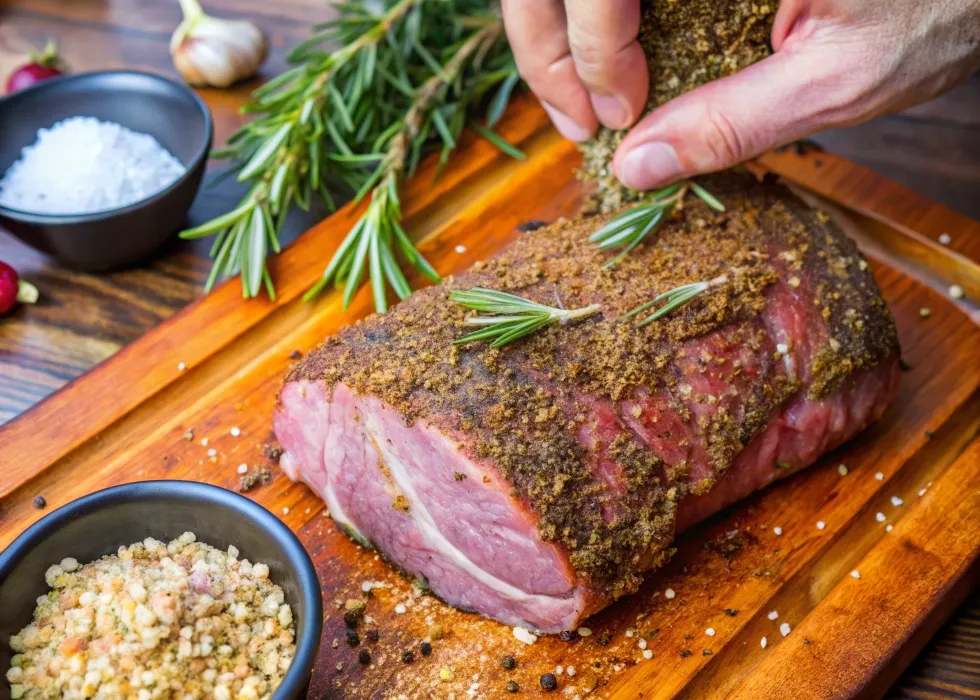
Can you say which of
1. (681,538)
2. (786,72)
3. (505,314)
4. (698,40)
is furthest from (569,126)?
(681,538)

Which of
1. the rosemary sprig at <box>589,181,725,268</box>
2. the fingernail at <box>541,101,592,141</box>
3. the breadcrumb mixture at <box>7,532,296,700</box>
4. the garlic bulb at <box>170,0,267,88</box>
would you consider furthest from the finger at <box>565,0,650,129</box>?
the garlic bulb at <box>170,0,267,88</box>

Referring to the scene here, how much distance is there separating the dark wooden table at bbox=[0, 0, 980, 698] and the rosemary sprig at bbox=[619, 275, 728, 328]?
1.17 meters

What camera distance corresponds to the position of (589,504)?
2.46 metres

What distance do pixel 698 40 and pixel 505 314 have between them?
3.24 ft

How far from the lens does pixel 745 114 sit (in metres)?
2.79

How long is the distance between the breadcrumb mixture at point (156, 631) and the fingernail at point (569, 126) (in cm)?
171

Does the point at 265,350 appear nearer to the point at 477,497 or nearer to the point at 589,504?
the point at 477,497

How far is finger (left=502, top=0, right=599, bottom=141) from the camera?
9.59 ft

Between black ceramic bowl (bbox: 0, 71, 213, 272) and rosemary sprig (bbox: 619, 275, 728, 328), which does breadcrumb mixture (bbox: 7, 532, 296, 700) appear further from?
black ceramic bowl (bbox: 0, 71, 213, 272)

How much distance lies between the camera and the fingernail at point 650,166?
9.57 feet

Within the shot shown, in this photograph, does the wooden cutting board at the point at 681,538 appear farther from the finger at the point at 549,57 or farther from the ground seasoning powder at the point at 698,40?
the ground seasoning powder at the point at 698,40

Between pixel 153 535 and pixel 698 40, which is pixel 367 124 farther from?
pixel 153 535

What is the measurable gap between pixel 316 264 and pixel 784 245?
1.54 metres

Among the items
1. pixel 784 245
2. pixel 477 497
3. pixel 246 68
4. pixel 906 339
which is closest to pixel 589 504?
pixel 477 497
